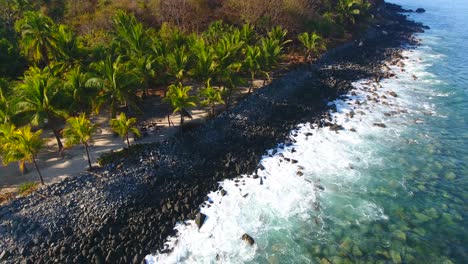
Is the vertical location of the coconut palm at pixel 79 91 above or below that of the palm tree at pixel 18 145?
above

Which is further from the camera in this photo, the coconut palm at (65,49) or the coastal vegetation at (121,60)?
the coconut palm at (65,49)

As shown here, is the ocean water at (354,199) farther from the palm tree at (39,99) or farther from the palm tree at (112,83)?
the palm tree at (39,99)

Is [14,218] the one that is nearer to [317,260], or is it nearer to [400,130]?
[317,260]

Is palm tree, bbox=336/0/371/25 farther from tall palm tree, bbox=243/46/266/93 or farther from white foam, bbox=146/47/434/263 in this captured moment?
tall palm tree, bbox=243/46/266/93

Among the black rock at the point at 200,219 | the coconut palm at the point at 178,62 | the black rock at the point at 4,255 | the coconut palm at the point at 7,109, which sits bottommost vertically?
the black rock at the point at 200,219

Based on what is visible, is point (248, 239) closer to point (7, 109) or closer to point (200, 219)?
point (200, 219)

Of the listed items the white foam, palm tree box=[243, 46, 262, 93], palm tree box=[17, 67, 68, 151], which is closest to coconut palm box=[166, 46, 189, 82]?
palm tree box=[243, 46, 262, 93]

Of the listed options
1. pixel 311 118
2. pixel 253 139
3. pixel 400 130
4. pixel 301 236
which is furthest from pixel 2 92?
pixel 400 130

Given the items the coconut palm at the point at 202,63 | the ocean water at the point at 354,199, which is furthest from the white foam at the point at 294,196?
the coconut palm at the point at 202,63

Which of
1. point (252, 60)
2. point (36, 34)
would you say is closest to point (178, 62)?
point (252, 60)

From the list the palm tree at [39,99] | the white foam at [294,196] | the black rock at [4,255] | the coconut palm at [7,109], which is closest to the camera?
the black rock at [4,255]
